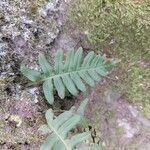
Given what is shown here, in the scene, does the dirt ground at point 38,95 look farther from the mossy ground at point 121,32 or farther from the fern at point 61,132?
the fern at point 61,132

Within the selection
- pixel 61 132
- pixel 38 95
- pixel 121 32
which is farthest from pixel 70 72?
pixel 121 32

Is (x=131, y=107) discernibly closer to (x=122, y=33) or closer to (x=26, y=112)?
(x=122, y=33)

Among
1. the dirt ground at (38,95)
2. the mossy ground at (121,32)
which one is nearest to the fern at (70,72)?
the dirt ground at (38,95)

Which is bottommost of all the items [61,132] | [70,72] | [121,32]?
[61,132]

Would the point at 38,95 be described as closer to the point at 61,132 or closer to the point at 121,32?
the point at 61,132

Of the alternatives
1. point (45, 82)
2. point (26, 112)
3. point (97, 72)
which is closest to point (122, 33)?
point (97, 72)
